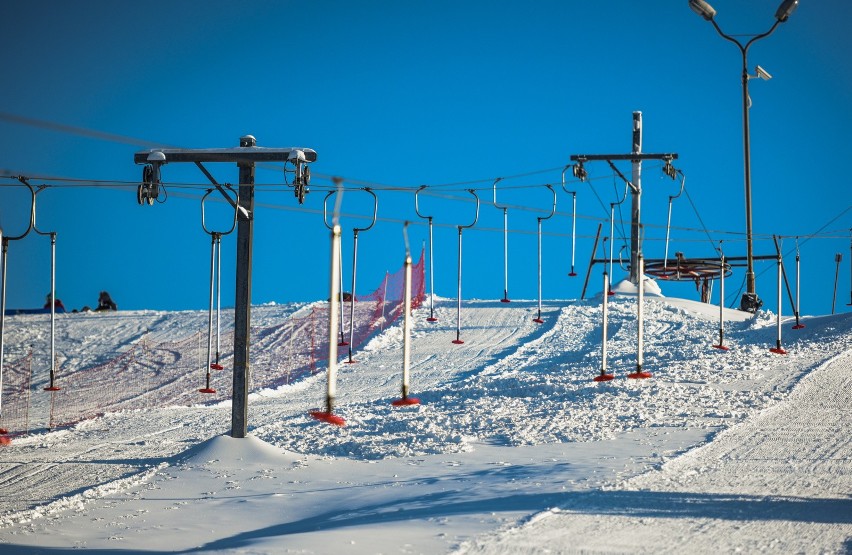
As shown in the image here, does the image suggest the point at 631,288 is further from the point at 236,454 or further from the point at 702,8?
the point at 236,454

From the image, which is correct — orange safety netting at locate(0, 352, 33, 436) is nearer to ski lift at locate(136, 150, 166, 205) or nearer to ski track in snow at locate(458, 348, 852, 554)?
ski lift at locate(136, 150, 166, 205)

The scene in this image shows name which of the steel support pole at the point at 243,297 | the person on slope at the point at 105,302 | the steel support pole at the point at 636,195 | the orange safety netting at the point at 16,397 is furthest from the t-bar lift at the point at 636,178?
the person on slope at the point at 105,302

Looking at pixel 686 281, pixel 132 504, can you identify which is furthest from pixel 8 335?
pixel 132 504

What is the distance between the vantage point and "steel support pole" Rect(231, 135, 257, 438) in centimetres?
1603

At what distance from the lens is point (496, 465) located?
13898 millimetres

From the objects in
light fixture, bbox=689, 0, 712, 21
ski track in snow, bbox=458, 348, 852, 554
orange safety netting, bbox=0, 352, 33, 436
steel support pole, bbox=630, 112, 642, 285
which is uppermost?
light fixture, bbox=689, 0, 712, 21

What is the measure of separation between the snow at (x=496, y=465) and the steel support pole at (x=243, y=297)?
0.46 meters

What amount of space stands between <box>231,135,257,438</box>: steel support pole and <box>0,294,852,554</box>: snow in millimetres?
457

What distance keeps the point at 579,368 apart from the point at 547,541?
14.5m

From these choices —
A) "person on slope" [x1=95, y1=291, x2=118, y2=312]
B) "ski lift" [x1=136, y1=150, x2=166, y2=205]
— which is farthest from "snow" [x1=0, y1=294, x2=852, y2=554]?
"person on slope" [x1=95, y1=291, x2=118, y2=312]

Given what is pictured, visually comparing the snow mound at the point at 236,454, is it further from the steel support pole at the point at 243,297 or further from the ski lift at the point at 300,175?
the ski lift at the point at 300,175

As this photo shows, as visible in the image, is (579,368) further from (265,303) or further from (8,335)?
(8,335)

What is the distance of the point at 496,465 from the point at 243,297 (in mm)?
4775

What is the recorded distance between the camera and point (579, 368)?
2353 cm
